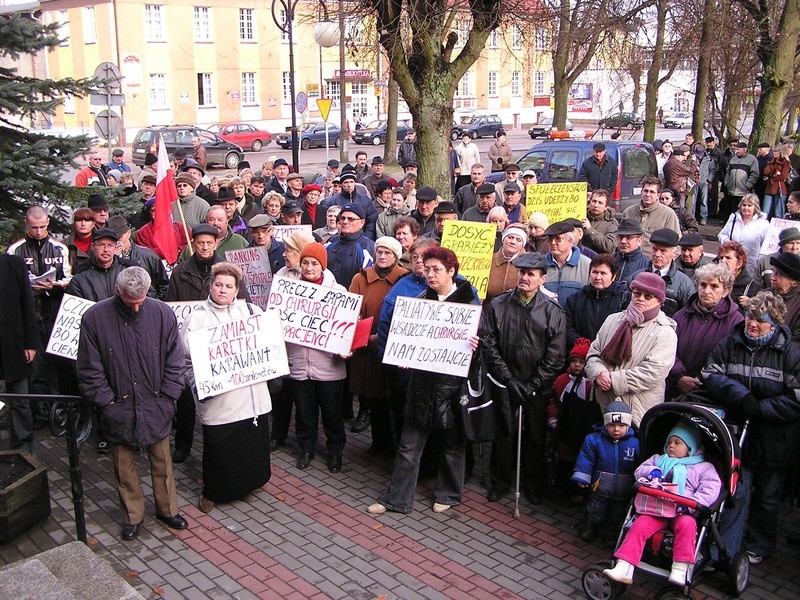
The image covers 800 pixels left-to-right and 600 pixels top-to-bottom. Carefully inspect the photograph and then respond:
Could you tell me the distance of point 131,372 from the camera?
238 inches

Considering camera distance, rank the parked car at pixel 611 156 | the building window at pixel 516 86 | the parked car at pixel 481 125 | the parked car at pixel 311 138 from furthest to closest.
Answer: the building window at pixel 516 86, the parked car at pixel 481 125, the parked car at pixel 311 138, the parked car at pixel 611 156

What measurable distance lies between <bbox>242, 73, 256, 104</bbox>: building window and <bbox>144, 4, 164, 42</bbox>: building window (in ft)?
21.0

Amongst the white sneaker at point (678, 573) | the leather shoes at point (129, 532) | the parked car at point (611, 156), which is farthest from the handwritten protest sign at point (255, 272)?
the parked car at point (611, 156)

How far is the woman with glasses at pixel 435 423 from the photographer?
652 cm

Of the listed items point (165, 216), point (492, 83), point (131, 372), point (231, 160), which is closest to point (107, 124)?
point (165, 216)

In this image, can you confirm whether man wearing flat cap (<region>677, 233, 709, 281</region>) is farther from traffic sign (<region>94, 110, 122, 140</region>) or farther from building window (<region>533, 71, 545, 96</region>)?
building window (<region>533, 71, 545, 96</region>)

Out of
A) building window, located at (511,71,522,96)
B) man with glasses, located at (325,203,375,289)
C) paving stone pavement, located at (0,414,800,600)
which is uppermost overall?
building window, located at (511,71,522,96)

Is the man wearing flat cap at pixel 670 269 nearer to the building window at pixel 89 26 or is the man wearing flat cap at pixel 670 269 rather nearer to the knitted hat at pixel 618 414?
the knitted hat at pixel 618 414

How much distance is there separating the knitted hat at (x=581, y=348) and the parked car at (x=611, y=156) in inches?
386

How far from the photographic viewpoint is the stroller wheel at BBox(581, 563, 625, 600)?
5398 mm

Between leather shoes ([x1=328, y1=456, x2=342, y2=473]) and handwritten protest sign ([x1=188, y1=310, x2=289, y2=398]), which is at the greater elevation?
handwritten protest sign ([x1=188, y1=310, x2=289, y2=398])

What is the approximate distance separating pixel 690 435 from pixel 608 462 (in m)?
0.67

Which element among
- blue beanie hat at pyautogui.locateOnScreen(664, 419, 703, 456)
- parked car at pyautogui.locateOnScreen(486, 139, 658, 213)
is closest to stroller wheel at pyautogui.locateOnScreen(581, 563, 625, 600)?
blue beanie hat at pyautogui.locateOnScreen(664, 419, 703, 456)

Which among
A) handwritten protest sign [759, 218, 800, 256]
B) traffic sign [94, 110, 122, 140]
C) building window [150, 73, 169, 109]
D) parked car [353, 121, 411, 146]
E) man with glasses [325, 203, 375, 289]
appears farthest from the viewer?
building window [150, 73, 169, 109]
